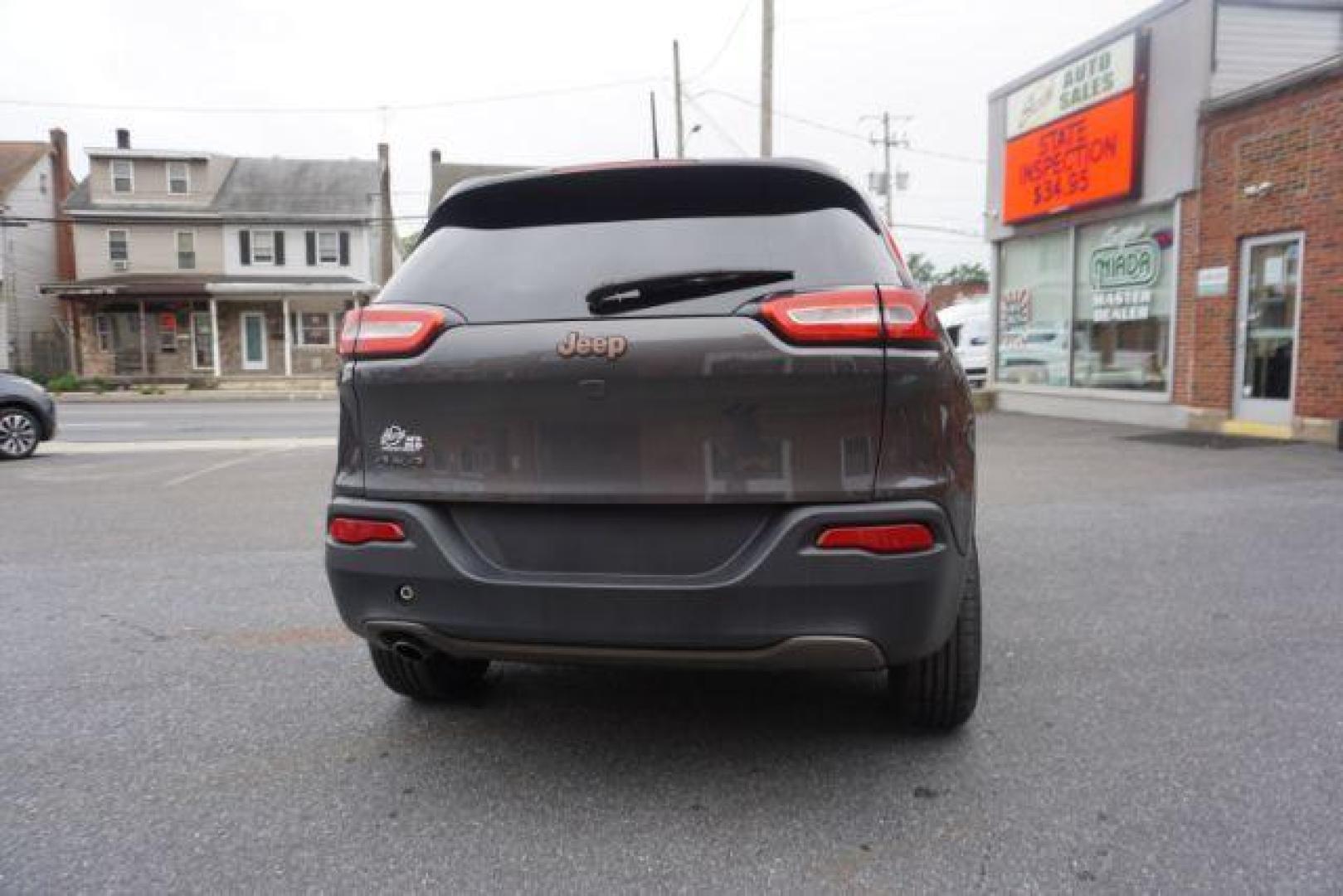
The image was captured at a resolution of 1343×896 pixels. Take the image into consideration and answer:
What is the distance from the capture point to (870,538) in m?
2.38

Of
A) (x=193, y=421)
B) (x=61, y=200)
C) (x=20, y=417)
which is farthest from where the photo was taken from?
(x=61, y=200)

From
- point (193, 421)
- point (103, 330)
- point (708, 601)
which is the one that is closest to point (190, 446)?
point (193, 421)

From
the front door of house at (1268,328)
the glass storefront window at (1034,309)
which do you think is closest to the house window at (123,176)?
the glass storefront window at (1034,309)

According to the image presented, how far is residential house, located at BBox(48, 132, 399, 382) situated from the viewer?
112ft

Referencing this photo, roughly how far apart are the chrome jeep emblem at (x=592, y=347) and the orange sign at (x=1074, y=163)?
12.6 metres

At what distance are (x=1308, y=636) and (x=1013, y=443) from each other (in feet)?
25.7

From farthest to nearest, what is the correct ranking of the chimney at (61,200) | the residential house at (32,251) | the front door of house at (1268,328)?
the chimney at (61,200) < the residential house at (32,251) < the front door of house at (1268,328)

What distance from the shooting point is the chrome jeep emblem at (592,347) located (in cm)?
245

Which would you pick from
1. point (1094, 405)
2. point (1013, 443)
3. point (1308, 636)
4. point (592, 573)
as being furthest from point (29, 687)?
point (1094, 405)

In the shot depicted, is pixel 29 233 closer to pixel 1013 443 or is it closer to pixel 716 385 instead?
pixel 1013 443

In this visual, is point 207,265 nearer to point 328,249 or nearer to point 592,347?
point 328,249

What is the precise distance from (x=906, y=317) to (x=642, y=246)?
73cm

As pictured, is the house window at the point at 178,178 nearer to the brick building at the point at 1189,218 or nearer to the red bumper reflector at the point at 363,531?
the brick building at the point at 1189,218

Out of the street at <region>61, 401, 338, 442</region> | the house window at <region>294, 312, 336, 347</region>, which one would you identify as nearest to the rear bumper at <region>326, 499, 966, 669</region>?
the street at <region>61, 401, 338, 442</region>
